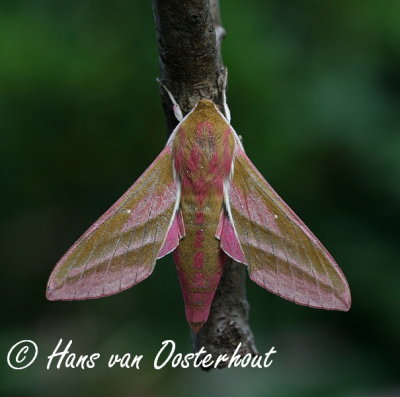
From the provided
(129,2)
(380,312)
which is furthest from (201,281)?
(129,2)

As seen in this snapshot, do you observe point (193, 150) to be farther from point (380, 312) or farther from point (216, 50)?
point (380, 312)

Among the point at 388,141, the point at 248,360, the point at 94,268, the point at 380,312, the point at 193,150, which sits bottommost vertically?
the point at 380,312

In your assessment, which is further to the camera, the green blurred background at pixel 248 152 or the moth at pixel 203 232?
the green blurred background at pixel 248 152

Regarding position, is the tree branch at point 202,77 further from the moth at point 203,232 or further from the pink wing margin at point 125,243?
the pink wing margin at point 125,243
